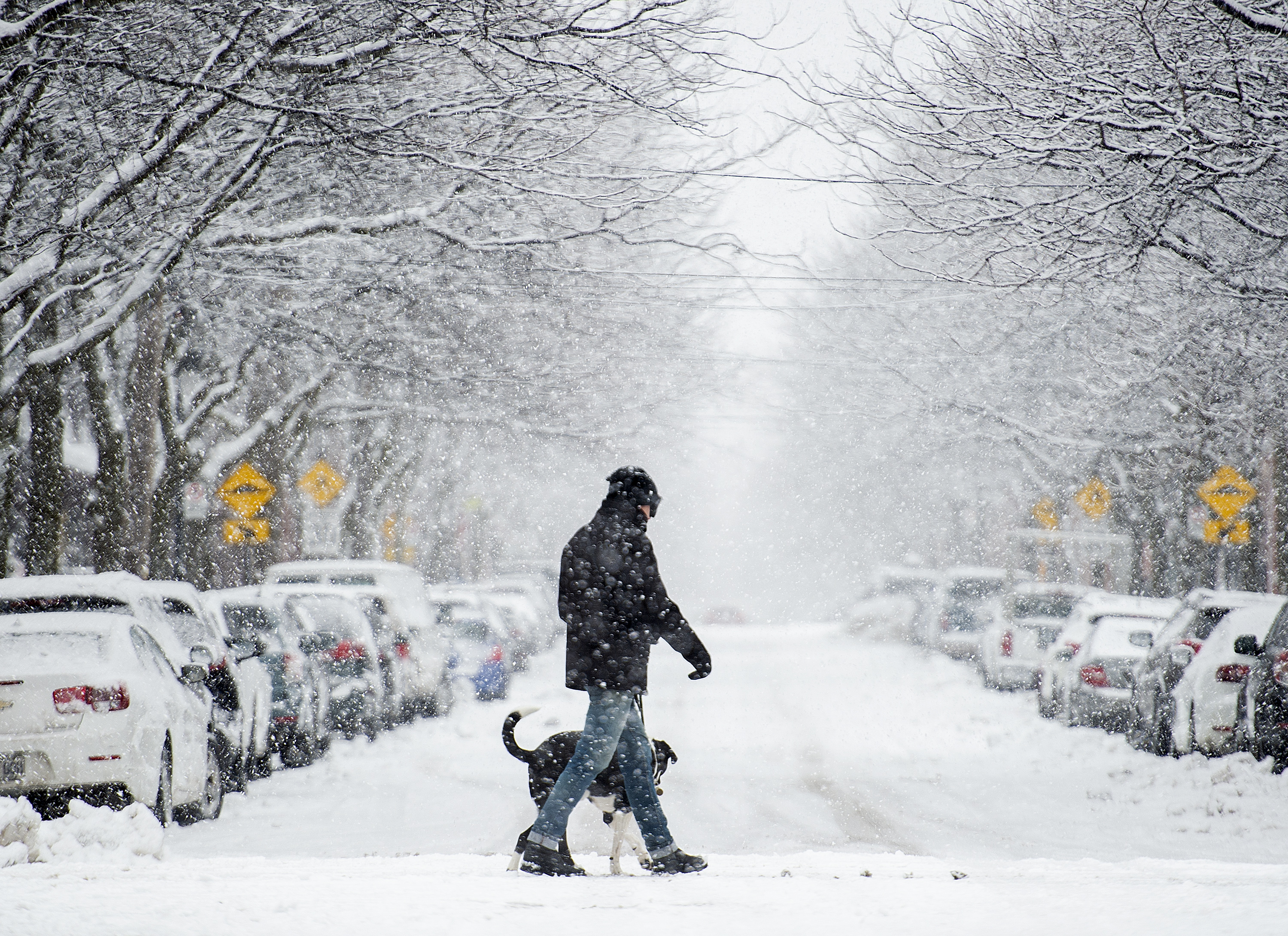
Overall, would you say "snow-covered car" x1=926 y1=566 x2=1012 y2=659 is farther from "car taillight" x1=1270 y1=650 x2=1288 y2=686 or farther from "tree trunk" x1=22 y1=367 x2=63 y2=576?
"tree trunk" x1=22 y1=367 x2=63 y2=576

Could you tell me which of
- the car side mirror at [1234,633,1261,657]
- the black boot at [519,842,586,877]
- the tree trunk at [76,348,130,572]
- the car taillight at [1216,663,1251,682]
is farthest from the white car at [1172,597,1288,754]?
the tree trunk at [76,348,130,572]

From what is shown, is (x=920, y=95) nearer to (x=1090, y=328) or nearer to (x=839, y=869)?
(x=839, y=869)

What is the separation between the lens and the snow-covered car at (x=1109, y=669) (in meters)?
17.0

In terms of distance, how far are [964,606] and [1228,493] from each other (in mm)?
9657

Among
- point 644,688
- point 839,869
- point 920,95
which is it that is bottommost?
point 839,869

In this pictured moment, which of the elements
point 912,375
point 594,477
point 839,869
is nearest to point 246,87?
point 839,869

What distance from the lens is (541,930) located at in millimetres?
5602

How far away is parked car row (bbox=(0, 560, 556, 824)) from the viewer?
9203 millimetres

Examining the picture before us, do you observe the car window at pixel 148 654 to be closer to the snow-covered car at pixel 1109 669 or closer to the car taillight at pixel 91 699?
the car taillight at pixel 91 699

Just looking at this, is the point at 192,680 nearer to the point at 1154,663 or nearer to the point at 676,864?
the point at 676,864

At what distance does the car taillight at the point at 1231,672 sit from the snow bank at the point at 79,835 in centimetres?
927

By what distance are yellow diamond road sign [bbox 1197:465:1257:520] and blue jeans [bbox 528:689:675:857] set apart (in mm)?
17344

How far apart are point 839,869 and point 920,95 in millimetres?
6444

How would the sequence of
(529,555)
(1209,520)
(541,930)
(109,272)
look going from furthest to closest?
(529,555) < (1209,520) < (109,272) < (541,930)
